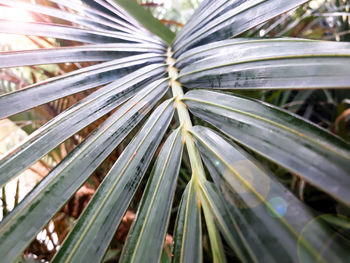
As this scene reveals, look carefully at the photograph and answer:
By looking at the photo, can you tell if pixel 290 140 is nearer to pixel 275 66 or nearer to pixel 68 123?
pixel 275 66

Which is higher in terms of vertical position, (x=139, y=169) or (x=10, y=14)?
(x=10, y=14)

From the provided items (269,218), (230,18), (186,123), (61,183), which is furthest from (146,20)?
(269,218)

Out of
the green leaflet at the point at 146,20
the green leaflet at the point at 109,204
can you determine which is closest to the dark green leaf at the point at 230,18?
the green leaflet at the point at 146,20

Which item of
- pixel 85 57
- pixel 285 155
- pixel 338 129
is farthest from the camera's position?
pixel 338 129

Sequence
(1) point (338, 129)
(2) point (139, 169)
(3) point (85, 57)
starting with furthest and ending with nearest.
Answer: (1) point (338, 129), (3) point (85, 57), (2) point (139, 169)

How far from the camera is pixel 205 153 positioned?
0.38 meters

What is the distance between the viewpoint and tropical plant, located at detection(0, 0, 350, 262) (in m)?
0.26

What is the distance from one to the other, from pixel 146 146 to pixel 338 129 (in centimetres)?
77

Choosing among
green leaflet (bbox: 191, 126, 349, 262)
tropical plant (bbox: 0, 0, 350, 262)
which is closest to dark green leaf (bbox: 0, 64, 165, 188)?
tropical plant (bbox: 0, 0, 350, 262)

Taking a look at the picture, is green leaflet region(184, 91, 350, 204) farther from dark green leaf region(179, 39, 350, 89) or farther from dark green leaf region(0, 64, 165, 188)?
dark green leaf region(0, 64, 165, 188)

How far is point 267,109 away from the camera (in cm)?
35

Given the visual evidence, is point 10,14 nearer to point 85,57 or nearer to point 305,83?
point 85,57

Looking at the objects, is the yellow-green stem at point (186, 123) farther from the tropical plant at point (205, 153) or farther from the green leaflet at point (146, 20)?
the green leaflet at point (146, 20)

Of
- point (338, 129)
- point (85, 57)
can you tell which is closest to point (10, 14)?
point (85, 57)
